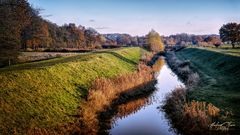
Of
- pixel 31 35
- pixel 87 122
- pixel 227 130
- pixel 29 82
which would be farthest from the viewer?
pixel 31 35

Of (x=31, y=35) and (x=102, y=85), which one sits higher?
(x=31, y=35)

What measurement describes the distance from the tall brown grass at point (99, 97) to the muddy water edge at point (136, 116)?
514 millimetres

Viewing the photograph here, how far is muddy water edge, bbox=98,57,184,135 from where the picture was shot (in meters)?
19.0

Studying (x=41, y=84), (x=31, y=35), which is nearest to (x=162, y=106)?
(x=41, y=84)

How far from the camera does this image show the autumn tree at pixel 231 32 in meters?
84.2

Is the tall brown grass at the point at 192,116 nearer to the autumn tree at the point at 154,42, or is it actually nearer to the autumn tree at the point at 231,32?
the autumn tree at the point at 231,32

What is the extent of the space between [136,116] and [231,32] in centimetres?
7373

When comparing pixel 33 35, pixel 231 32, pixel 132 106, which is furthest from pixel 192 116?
pixel 231 32

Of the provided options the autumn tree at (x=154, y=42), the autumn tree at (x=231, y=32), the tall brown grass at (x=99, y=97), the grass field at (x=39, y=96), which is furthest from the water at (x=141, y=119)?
the autumn tree at (x=154, y=42)

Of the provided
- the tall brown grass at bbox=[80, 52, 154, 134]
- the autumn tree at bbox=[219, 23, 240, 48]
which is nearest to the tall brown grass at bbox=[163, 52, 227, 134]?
the tall brown grass at bbox=[80, 52, 154, 134]

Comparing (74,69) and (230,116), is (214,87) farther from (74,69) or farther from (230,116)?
(74,69)

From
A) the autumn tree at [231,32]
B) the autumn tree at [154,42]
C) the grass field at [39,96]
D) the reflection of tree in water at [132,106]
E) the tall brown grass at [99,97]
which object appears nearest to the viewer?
the grass field at [39,96]

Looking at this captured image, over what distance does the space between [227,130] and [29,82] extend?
43.9ft

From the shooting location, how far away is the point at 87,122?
18.1 meters
